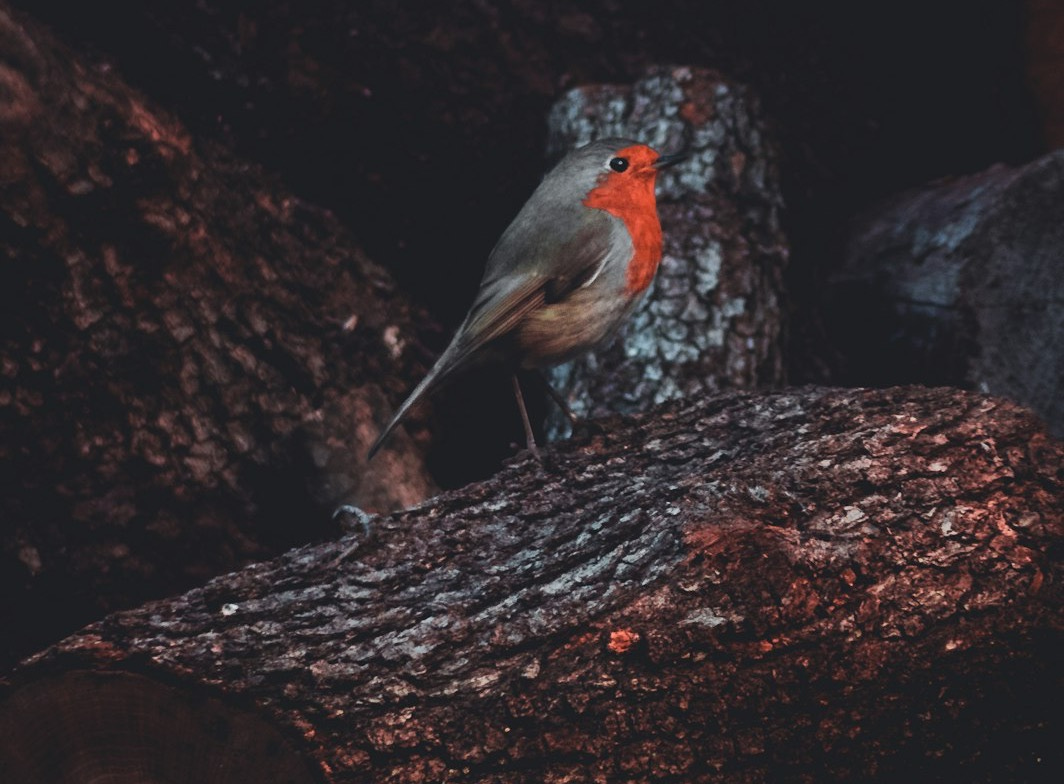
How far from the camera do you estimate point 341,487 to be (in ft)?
10.9

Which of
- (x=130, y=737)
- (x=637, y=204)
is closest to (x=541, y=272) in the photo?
(x=637, y=204)

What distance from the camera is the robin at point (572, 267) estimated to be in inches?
122

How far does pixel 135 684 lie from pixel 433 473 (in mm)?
1884

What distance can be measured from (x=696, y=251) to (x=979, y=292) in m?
0.95

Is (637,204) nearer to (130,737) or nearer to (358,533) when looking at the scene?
(358,533)

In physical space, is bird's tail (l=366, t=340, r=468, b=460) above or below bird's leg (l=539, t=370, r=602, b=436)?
above

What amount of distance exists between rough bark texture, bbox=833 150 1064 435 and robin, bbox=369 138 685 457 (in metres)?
1.02

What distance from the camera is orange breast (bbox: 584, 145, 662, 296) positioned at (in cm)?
321

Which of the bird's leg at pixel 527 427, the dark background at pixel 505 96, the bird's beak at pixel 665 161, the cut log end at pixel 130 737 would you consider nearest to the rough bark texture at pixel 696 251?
the dark background at pixel 505 96

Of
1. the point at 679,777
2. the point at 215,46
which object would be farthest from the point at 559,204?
the point at 679,777

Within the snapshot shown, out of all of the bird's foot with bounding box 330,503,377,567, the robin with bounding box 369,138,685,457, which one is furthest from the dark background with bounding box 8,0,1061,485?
the bird's foot with bounding box 330,503,377,567

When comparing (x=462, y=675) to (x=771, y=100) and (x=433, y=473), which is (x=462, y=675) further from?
(x=771, y=100)

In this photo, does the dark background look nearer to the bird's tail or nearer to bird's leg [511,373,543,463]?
bird's leg [511,373,543,463]

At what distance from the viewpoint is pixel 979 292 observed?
3.38 metres
